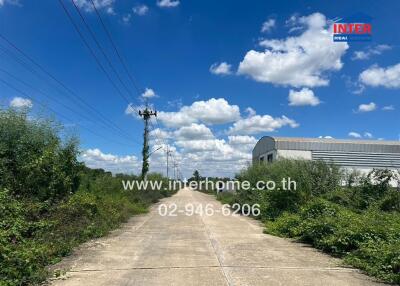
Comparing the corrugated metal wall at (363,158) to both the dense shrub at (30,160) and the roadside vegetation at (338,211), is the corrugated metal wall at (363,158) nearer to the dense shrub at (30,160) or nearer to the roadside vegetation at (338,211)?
the roadside vegetation at (338,211)

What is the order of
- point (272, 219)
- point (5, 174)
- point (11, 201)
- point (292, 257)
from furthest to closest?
1. point (272, 219)
2. point (5, 174)
3. point (11, 201)
4. point (292, 257)

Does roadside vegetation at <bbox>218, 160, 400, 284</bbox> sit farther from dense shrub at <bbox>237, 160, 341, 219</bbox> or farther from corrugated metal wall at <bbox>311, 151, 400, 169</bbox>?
corrugated metal wall at <bbox>311, 151, 400, 169</bbox>

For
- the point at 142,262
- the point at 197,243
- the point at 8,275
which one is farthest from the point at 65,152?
the point at 8,275

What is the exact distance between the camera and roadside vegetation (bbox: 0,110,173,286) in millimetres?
10867

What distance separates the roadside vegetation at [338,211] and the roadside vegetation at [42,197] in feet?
23.4

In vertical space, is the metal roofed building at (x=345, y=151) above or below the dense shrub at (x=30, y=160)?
above

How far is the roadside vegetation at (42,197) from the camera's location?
10.9m

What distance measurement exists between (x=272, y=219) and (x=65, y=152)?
10286mm

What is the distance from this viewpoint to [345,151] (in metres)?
48.6

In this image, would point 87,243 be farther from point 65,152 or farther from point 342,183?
point 342,183

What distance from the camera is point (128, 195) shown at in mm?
30062

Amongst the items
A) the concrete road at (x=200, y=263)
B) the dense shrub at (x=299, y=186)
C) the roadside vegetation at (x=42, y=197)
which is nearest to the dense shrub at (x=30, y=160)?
the roadside vegetation at (x=42, y=197)

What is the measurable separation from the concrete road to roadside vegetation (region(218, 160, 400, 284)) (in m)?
0.60

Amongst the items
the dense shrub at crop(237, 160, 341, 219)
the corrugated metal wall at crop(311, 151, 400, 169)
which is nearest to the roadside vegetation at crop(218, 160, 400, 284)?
the dense shrub at crop(237, 160, 341, 219)
